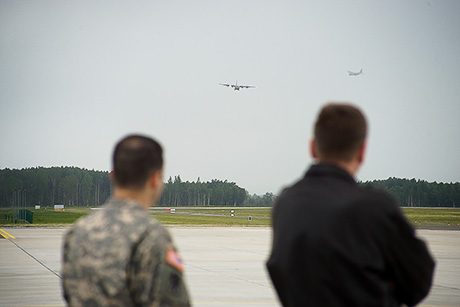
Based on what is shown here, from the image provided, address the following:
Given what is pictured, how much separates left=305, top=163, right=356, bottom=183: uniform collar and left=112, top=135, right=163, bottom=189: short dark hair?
84cm

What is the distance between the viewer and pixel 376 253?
114 inches

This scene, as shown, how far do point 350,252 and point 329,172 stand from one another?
495mm

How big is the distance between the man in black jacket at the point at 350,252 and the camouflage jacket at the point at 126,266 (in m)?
0.58

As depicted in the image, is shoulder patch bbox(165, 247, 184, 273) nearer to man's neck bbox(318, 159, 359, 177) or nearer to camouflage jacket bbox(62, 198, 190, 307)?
camouflage jacket bbox(62, 198, 190, 307)

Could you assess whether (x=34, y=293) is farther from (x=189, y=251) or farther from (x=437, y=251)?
(x=437, y=251)

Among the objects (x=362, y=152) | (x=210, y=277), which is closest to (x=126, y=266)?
(x=362, y=152)

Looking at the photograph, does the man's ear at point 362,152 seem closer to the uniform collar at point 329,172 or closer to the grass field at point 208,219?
the uniform collar at point 329,172

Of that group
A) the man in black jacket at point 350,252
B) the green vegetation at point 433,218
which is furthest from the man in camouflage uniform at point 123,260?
the green vegetation at point 433,218

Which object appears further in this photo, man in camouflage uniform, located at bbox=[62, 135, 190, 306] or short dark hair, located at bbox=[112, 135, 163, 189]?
short dark hair, located at bbox=[112, 135, 163, 189]

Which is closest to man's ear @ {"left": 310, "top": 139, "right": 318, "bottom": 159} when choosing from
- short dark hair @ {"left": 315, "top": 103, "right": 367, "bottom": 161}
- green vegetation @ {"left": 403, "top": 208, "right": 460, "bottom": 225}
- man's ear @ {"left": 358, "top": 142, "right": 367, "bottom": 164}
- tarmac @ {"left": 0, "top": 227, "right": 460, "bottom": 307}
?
short dark hair @ {"left": 315, "top": 103, "right": 367, "bottom": 161}

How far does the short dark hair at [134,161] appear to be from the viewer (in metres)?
3.19

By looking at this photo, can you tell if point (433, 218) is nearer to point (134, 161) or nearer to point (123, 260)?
point (134, 161)

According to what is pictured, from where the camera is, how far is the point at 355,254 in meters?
2.89

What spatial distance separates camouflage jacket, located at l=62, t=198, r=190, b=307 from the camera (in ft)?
9.42
